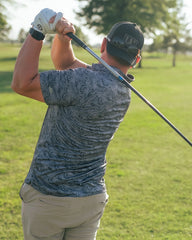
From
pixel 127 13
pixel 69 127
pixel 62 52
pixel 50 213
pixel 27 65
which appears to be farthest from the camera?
pixel 127 13

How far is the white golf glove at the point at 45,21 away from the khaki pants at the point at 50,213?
38.0 inches

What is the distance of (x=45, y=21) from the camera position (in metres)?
1.76

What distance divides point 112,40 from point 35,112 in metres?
8.90

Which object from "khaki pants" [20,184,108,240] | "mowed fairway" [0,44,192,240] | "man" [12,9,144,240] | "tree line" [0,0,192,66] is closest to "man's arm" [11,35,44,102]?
"man" [12,9,144,240]

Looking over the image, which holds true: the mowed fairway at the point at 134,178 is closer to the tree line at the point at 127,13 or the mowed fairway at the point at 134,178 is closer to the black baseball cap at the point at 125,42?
the black baseball cap at the point at 125,42

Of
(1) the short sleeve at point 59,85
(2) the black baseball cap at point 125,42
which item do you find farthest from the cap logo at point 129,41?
(1) the short sleeve at point 59,85

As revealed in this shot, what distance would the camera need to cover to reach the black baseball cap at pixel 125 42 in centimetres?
190

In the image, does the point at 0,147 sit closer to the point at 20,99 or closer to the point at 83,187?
the point at 83,187

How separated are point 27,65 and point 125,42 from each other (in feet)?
2.06

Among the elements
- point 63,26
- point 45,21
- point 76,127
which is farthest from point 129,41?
point 76,127

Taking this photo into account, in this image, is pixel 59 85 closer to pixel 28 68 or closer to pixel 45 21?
pixel 28 68

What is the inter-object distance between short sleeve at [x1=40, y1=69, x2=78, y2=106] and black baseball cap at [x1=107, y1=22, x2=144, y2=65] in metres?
0.37

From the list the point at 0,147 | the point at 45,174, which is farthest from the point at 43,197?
the point at 0,147

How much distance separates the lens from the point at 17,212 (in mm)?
4117
